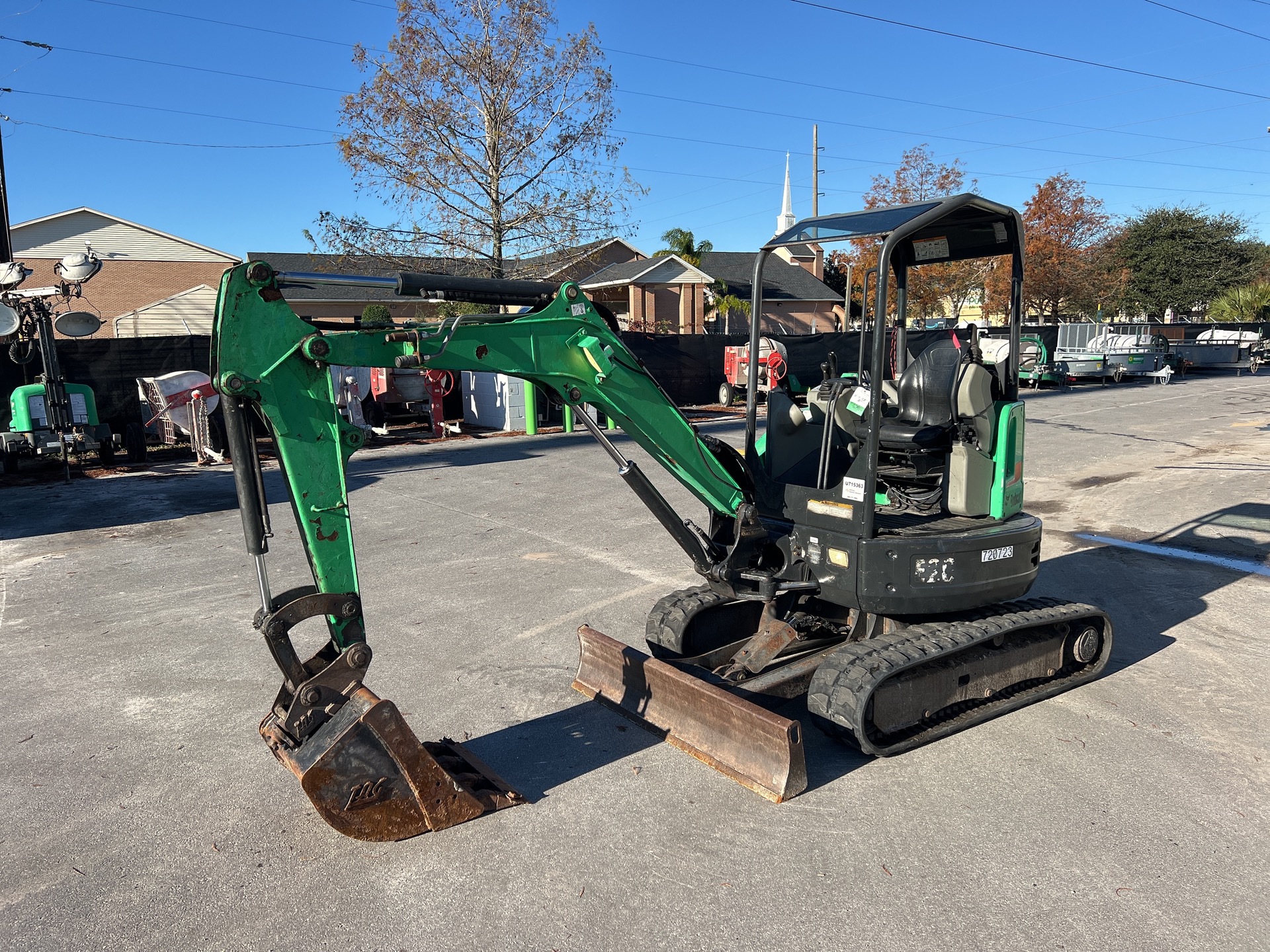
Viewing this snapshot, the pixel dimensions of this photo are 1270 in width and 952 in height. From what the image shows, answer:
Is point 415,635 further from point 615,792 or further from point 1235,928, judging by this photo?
point 1235,928

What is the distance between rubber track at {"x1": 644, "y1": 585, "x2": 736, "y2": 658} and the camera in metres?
5.35

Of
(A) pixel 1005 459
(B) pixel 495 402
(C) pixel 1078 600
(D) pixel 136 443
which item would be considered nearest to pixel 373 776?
(A) pixel 1005 459

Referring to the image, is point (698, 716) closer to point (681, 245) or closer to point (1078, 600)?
point (1078, 600)

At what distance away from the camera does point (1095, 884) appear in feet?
11.4

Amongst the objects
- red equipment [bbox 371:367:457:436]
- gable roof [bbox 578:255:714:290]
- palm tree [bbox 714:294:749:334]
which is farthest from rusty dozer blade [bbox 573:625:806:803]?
palm tree [bbox 714:294:749:334]

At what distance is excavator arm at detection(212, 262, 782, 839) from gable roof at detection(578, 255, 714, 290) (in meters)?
29.0

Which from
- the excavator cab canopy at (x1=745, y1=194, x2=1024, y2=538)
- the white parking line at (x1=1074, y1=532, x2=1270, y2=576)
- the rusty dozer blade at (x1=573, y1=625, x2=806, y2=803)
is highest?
the excavator cab canopy at (x1=745, y1=194, x2=1024, y2=538)

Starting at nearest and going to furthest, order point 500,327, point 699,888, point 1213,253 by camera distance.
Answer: point 699,888 < point 500,327 < point 1213,253

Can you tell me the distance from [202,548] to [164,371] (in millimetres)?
9511

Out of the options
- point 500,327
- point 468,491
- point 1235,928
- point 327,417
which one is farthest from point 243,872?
point 468,491

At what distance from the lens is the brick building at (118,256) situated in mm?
41188

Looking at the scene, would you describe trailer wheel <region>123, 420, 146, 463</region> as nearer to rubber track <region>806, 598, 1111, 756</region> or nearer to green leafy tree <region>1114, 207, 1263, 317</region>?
rubber track <region>806, 598, 1111, 756</region>

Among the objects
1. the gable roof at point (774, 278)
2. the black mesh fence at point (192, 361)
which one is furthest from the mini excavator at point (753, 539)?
the gable roof at point (774, 278)

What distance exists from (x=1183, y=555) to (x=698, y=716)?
20.4ft
